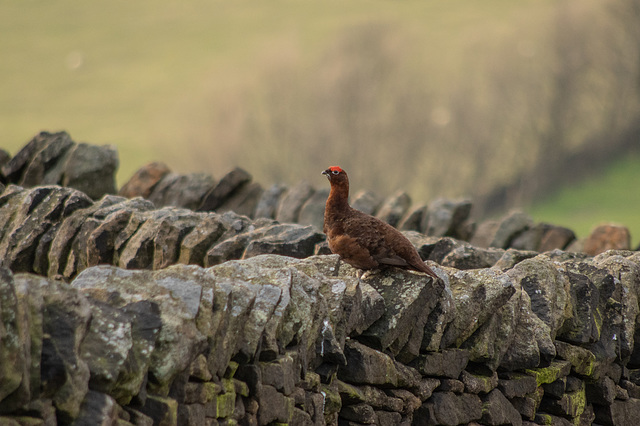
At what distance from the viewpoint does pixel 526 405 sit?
8867mm

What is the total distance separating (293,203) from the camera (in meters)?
17.4

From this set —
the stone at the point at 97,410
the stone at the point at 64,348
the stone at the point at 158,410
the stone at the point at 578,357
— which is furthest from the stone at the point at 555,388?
the stone at the point at 64,348

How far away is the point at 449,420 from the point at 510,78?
129ft

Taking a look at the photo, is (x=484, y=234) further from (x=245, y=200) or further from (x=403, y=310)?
(x=403, y=310)

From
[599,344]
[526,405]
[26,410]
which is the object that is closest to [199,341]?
[26,410]

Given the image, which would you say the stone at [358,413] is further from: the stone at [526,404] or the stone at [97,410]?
the stone at [97,410]

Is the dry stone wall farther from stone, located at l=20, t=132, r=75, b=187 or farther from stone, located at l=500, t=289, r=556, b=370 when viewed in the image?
stone, located at l=20, t=132, r=75, b=187

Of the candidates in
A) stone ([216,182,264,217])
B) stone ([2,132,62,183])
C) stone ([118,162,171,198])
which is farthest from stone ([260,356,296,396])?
stone ([118,162,171,198])

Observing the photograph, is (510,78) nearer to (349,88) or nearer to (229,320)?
(349,88)

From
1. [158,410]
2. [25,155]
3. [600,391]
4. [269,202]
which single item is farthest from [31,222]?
[600,391]

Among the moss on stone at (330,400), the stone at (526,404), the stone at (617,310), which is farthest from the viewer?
the stone at (617,310)

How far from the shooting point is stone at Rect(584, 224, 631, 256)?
16.9 metres

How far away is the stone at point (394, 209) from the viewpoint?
16750mm

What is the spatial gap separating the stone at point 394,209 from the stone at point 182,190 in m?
3.67
